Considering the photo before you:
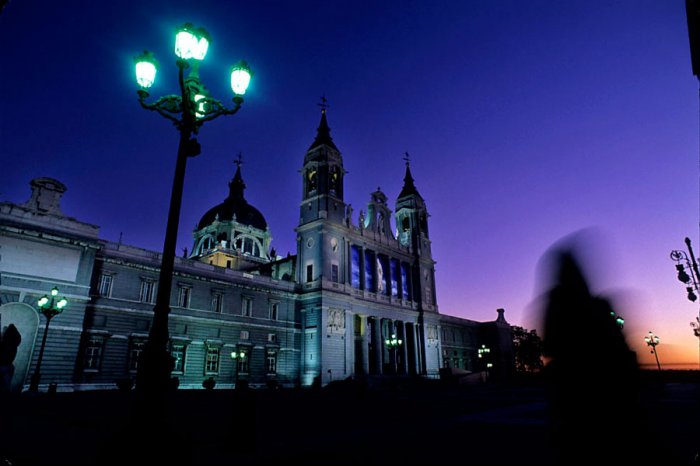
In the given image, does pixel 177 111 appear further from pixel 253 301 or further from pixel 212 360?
pixel 253 301

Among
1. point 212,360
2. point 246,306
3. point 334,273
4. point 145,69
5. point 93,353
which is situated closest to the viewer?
point 145,69

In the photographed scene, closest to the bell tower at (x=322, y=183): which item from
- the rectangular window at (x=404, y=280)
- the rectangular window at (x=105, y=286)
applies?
the rectangular window at (x=404, y=280)

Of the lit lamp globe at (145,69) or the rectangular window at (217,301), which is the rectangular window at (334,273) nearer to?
the rectangular window at (217,301)

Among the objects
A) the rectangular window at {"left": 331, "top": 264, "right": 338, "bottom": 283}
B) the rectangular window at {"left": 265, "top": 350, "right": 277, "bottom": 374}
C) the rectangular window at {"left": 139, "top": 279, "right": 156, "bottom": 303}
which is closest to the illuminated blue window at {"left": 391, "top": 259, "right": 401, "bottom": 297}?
the rectangular window at {"left": 331, "top": 264, "right": 338, "bottom": 283}

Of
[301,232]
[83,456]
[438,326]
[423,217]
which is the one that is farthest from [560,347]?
[423,217]

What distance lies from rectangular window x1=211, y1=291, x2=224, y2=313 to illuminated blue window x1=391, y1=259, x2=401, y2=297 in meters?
21.4

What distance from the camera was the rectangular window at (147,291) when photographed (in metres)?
29.0

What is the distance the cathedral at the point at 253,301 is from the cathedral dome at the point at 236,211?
5.90 feet

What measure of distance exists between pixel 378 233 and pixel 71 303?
107 ft

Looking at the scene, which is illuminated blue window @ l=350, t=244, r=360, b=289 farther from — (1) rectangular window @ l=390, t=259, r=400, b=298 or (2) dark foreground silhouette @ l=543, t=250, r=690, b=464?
(2) dark foreground silhouette @ l=543, t=250, r=690, b=464

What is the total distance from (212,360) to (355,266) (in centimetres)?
1841

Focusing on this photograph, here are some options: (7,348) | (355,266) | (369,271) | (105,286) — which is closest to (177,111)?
(7,348)

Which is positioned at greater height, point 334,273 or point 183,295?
point 334,273

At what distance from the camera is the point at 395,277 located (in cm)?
4944
